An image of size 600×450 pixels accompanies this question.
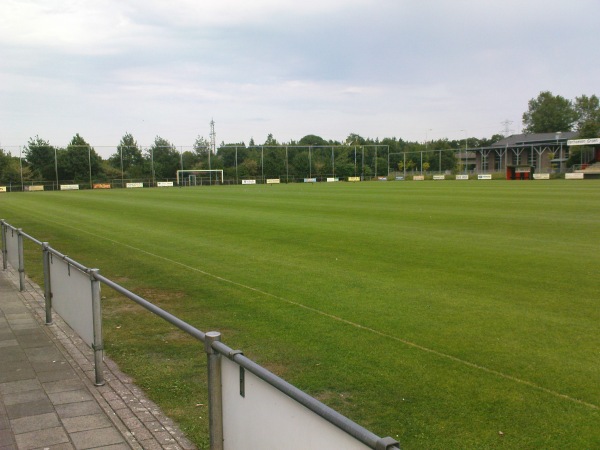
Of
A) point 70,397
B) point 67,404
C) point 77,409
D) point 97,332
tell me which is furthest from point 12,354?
point 77,409

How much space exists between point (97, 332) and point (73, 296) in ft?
3.51

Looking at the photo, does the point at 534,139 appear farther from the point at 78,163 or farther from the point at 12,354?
the point at 12,354

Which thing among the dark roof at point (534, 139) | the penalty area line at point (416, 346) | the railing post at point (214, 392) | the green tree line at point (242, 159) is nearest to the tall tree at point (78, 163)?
the green tree line at point (242, 159)

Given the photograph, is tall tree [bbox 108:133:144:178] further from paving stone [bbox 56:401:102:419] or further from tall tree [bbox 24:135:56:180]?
paving stone [bbox 56:401:102:419]

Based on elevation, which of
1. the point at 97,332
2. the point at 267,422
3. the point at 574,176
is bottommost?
the point at 97,332

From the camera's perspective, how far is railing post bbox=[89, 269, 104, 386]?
16.8ft

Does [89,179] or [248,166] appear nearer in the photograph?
[89,179]

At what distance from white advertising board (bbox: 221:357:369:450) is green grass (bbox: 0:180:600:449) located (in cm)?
120

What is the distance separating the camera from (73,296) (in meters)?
6.09

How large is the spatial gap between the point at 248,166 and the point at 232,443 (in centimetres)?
8682

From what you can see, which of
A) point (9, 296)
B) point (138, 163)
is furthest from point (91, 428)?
point (138, 163)

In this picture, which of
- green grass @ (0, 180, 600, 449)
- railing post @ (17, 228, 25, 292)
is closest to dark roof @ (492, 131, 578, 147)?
green grass @ (0, 180, 600, 449)

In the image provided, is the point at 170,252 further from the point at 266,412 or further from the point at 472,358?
the point at 266,412

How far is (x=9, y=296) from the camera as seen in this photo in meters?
8.92
